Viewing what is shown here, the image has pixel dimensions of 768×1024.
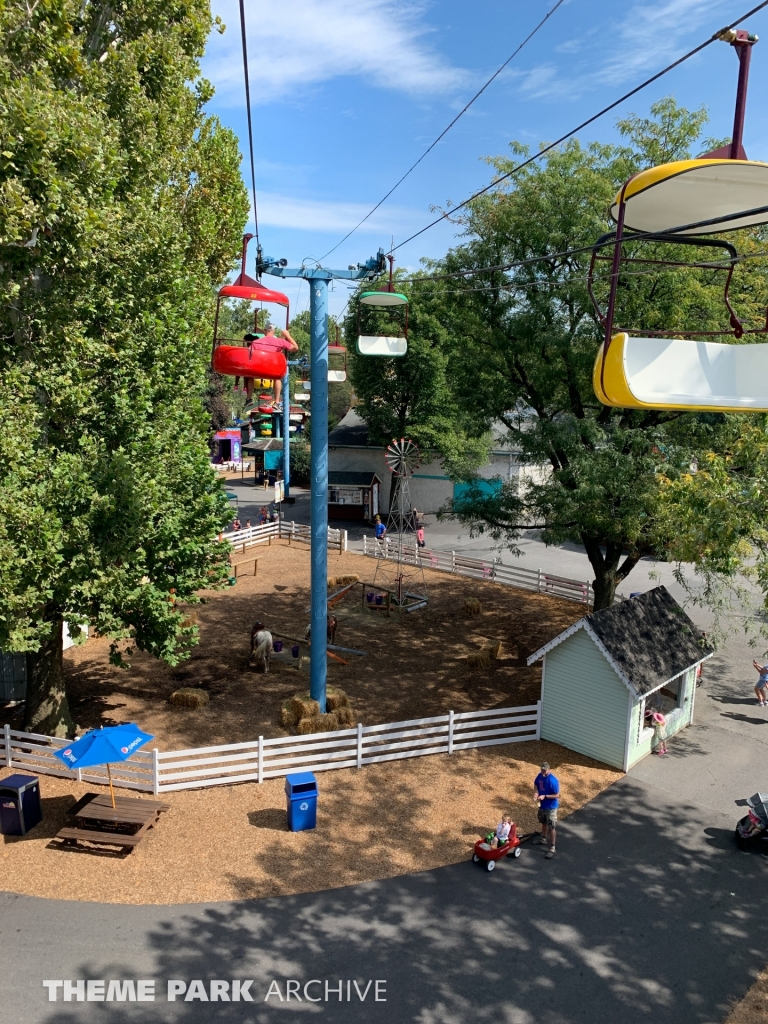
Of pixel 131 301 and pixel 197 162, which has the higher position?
pixel 197 162

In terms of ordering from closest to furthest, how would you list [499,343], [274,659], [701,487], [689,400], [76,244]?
1. [689,400]
2. [76,244]
3. [701,487]
4. [499,343]
5. [274,659]

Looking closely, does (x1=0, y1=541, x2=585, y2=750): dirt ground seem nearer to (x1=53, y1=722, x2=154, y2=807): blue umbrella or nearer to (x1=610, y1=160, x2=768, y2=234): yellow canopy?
(x1=53, y1=722, x2=154, y2=807): blue umbrella

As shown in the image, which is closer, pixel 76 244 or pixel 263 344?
pixel 76 244

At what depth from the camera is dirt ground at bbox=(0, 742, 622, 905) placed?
9344mm

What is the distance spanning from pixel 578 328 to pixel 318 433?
243 inches

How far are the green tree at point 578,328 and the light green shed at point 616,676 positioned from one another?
177 centimetres

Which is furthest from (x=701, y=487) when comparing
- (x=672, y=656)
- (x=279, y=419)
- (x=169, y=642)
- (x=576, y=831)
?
(x=279, y=419)

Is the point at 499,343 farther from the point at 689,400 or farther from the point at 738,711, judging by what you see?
the point at 689,400

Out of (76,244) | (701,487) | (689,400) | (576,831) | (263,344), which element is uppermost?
(76,244)

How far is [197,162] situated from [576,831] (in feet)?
54.2

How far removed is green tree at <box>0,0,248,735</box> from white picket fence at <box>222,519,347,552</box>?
1726 centimetres

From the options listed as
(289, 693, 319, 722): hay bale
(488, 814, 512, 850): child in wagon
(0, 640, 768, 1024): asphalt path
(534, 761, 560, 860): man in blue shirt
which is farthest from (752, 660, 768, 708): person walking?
(289, 693, 319, 722): hay bale

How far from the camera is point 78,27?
37.5ft

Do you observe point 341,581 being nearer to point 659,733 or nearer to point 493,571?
point 493,571
